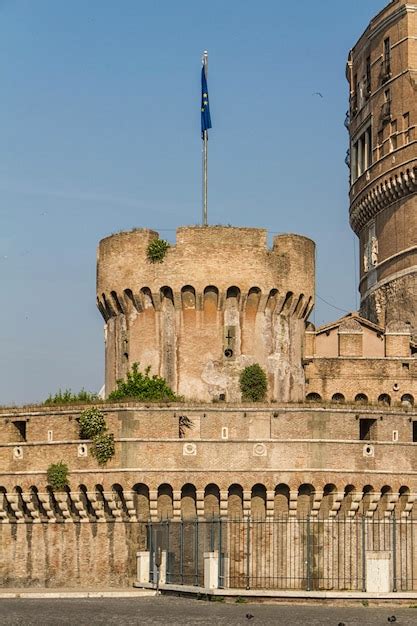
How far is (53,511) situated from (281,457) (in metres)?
8.69

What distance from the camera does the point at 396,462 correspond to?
58.1 metres

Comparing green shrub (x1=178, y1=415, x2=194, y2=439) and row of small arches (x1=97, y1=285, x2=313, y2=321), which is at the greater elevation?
row of small arches (x1=97, y1=285, x2=313, y2=321)

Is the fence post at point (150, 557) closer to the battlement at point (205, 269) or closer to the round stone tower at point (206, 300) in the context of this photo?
the round stone tower at point (206, 300)

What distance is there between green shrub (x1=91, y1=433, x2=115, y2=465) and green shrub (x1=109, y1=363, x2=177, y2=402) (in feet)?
15.5

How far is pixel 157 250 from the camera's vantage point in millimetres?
64188

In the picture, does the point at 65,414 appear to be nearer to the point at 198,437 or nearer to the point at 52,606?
the point at 198,437

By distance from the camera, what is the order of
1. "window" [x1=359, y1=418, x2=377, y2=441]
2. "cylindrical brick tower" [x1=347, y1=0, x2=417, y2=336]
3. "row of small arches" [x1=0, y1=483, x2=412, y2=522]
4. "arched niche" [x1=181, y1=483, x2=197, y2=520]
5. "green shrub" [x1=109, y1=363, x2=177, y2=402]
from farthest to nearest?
1. "cylindrical brick tower" [x1=347, y1=0, x2=417, y2=336]
2. "green shrub" [x1=109, y1=363, x2=177, y2=402]
3. "window" [x1=359, y1=418, x2=377, y2=441]
4. "arched niche" [x1=181, y1=483, x2=197, y2=520]
5. "row of small arches" [x1=0, y1=483, x2=412, y2=522]

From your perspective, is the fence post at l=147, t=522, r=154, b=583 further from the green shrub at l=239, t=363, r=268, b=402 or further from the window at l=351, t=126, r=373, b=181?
the window at l=351, t=126, r=373, b=181

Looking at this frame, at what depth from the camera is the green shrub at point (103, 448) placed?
187ft

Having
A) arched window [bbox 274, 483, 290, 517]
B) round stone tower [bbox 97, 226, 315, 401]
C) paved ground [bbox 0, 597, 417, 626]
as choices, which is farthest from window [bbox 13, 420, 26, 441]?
paved ground [bbox 0, 597, 417, 626]

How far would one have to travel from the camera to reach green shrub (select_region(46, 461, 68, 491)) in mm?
57594

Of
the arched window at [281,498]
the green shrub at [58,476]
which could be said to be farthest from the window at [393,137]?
the green shrub at [58,476]

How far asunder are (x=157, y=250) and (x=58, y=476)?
1122 cm

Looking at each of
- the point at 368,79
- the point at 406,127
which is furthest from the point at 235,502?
the point at 368,79
